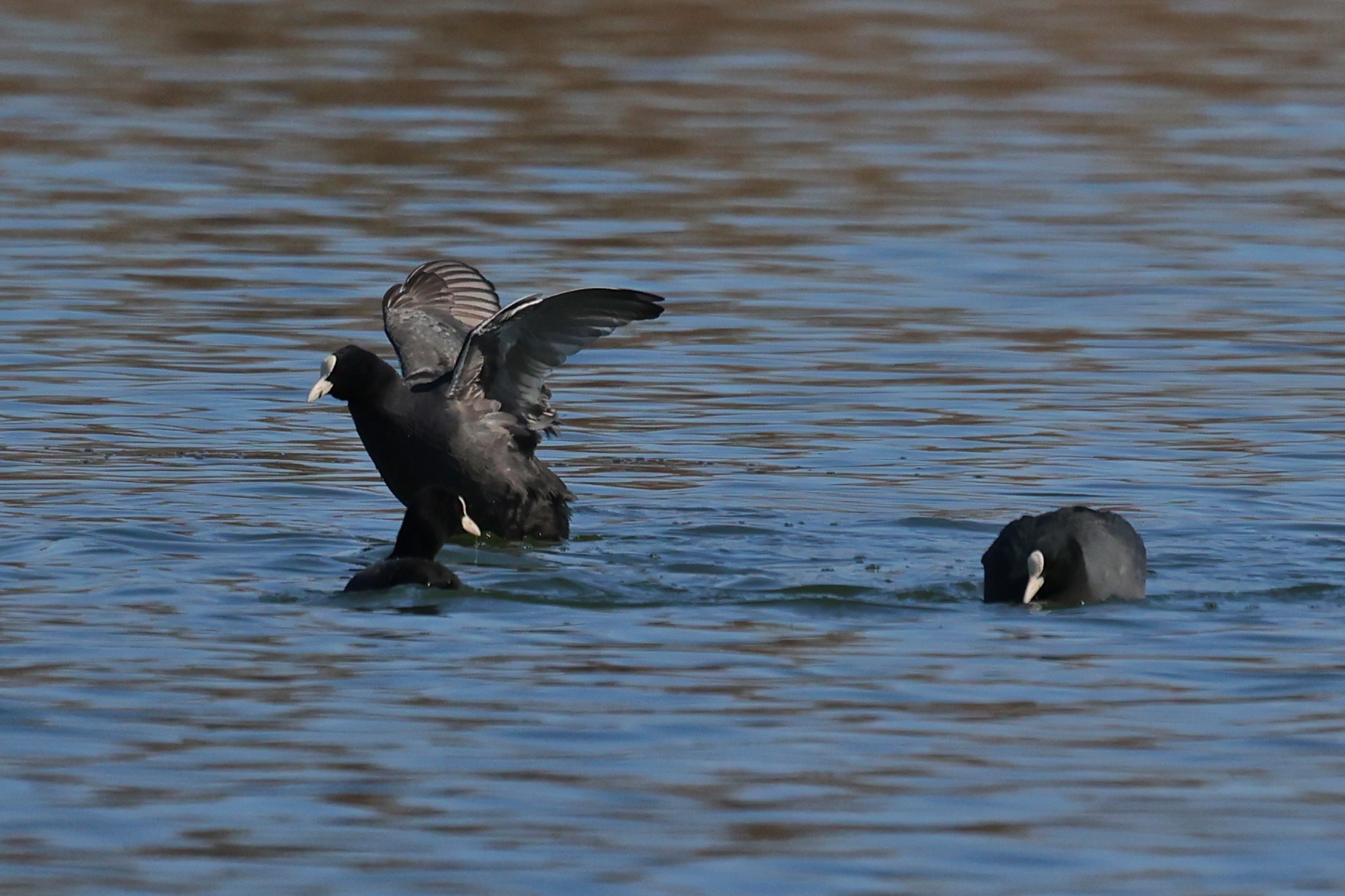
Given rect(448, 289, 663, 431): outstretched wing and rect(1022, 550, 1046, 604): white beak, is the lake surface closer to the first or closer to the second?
rect(1022, 550, 1046, 604): white beak

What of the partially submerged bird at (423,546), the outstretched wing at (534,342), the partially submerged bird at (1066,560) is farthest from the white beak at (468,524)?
the partially submerged bird at (1066,560)

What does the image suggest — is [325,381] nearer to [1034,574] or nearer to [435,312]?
[435,312]

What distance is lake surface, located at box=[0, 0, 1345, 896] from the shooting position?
5703mm

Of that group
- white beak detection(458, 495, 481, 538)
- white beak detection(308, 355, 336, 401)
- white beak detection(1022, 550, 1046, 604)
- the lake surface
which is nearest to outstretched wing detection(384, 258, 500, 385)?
the lake surface

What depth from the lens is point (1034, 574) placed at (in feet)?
25.4

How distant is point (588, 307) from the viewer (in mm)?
9625

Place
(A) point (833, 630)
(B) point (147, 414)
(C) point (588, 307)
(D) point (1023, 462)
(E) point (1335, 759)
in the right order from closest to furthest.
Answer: (E) point (1335, 759), (A) point (833, 630), (C) point (588, 307), (D) point (1023, 462), (B) point (147, 414)

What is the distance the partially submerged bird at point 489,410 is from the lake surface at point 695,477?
253mm

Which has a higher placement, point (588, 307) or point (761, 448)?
point (588, 307)

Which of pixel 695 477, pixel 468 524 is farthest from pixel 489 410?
pixel 695 477

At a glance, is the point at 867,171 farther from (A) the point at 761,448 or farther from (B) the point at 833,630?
(B) the point at 833,630

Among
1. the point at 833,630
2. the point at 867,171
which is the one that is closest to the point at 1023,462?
the point at 833,630

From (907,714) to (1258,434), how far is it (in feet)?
17.1

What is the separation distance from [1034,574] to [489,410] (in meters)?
2.98
